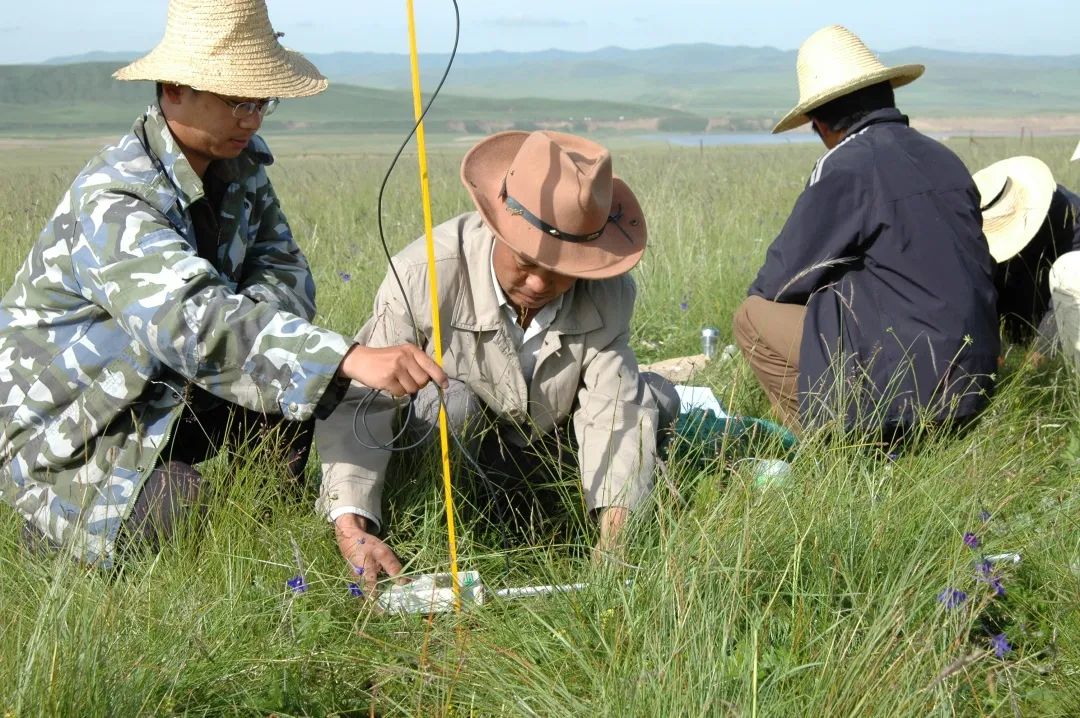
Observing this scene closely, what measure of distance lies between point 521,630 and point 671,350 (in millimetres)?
3224

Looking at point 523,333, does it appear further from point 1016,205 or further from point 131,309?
point 1016,205

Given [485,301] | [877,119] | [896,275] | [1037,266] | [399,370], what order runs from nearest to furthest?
1. [399,370]
2. [485,301]
3. [896,275]
4. [877,119]
5. [1037,266]

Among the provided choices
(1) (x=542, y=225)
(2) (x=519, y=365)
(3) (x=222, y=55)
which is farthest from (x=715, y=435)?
(3) (x=222, y=55)

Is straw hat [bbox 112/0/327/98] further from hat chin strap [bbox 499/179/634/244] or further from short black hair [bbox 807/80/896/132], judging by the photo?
short black hair [bbox 807/80/896/132]

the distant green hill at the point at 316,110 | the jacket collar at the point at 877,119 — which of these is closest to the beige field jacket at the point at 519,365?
the jacket collar at the point at 877,119

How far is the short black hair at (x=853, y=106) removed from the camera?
4191 millimetres

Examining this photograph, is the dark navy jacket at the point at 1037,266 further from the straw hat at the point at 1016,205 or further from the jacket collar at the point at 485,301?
the jacket collar at the point at 485,301

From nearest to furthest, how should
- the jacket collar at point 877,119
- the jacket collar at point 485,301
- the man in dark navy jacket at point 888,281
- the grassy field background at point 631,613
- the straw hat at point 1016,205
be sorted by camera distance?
the grassy field background at point 631,613
the jacket collar at point 485,301
the man in dark navy jacket at point 888,281
the jacket collar at point 877,119
the straw hat at point 1016,205

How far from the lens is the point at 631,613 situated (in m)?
2.23

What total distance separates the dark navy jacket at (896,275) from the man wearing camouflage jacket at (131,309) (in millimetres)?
1706

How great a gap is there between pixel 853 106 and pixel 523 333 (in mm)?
1737

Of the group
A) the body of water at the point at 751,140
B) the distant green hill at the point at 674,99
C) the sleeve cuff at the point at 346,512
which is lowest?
the distant green hill at the point at 674,99

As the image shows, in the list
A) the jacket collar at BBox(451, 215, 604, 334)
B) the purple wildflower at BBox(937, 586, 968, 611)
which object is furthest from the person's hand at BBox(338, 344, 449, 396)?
the purple wildflower at BBox(937, 586, 968, 611)

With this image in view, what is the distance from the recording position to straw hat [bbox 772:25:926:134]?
4.15 meters
